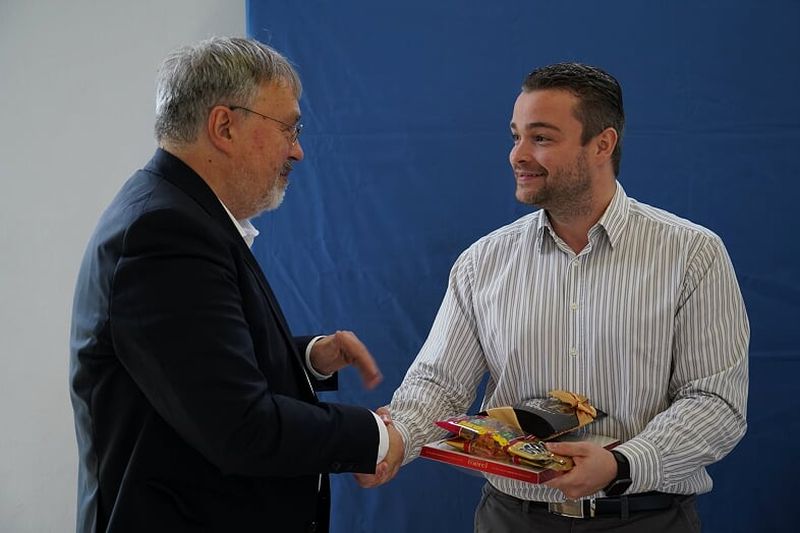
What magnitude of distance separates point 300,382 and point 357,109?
3.80ft

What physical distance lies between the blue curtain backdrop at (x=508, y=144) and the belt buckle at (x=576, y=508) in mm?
836

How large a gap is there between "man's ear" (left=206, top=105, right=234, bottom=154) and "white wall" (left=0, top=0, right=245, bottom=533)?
146 cm

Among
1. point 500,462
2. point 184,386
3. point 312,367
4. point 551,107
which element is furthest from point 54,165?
point 500,462

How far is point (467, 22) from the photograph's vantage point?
2.42 m

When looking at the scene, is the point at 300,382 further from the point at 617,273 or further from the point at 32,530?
the point at 32,530

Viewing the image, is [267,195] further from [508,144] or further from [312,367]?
[508,144]

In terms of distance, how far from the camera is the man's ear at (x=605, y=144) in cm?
191

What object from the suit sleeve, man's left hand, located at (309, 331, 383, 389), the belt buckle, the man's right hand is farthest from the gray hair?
the belt buckle

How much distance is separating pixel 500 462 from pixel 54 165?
203 centimetres

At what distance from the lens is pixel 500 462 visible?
154 centimetres

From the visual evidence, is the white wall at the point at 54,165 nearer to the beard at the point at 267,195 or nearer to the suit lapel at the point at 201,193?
the beard at the point at 267,195

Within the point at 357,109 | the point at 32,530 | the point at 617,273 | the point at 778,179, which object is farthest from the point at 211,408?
the point at 32,530

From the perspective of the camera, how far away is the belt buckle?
5.70ft

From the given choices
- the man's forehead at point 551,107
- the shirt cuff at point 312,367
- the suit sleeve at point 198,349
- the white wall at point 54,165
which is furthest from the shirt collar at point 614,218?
the white wall at point 54,165
